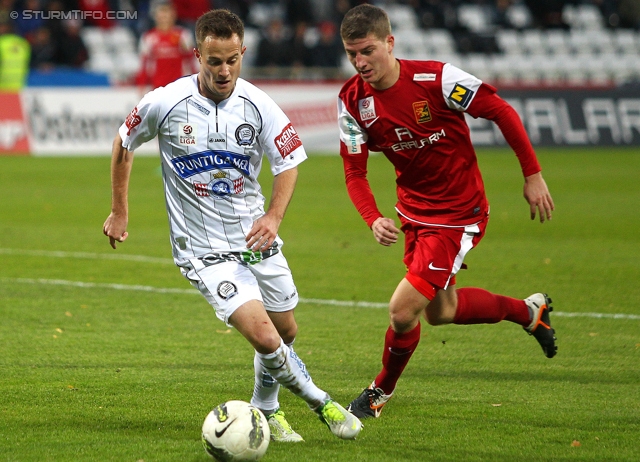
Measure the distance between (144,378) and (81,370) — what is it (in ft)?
1.44

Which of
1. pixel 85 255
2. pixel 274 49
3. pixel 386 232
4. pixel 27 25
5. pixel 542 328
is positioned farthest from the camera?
pixel 27 25

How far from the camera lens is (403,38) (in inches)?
995

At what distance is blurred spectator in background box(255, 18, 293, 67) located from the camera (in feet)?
73.3

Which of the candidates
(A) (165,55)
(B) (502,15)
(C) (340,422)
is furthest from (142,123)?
(B) (502,15)

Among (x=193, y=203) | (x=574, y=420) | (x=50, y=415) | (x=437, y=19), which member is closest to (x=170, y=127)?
(x=193, y=203)

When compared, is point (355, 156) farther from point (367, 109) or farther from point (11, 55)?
point (11, 55)

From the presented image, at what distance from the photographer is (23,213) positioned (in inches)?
516

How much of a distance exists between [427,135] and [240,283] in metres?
1.48

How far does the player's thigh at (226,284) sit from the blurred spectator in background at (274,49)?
1824 cm

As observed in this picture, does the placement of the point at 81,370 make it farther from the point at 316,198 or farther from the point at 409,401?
the point at 316,198

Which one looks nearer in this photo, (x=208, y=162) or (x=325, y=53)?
(x=208, y=162)

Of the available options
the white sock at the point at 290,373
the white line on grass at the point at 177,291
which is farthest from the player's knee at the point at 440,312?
the white line on grass at the point at 177,291

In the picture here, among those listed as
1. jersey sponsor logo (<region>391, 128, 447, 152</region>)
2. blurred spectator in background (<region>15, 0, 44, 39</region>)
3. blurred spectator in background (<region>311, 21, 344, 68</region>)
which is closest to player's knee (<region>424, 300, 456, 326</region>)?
jersey sponsor logo (<region>391, 128, 447, 152</region>)

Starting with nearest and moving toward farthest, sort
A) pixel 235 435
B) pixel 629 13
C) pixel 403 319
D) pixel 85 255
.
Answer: pixel 235 435 → pixel 403 319 → pixel 85 255 → pixel 629 13
